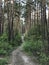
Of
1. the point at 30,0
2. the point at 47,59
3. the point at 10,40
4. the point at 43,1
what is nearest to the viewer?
the point at 47,59

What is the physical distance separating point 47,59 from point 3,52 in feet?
16.4

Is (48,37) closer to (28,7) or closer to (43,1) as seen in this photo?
(43,1)

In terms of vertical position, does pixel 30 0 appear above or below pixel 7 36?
above

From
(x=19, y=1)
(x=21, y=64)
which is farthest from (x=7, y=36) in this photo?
(x=21, y=64)

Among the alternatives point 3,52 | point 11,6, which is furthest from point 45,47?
point 11,6

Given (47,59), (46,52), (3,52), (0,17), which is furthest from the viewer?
(0,17)

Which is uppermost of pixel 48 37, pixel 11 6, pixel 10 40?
pixel 11 6

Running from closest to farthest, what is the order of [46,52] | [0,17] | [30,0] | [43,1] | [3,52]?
1. [46,52]
2. [43,1]
3. [3,52]
4. [30,0]
5. [0,17]

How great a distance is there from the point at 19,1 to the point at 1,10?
2.40 m

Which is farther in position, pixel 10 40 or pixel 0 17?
pixel 0 17

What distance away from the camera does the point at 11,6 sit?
2041 centimetres

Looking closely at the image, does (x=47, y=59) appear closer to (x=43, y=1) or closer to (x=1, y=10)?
(x=43, y=1)

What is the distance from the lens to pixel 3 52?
14.1 m

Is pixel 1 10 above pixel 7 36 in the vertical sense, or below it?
above
